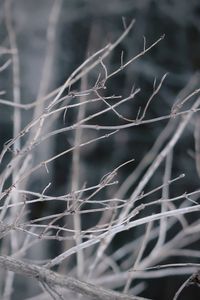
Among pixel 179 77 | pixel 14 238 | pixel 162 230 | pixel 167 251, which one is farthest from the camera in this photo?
pixel 179 77

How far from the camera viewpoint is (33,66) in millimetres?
4996

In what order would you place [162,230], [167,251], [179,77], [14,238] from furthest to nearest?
[179,77], [167,251], [14,238], [162,230]

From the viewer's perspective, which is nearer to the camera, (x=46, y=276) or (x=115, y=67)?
(x=46, y=276)

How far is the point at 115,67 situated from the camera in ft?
15.9

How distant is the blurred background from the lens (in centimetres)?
482

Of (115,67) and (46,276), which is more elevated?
(115,67)

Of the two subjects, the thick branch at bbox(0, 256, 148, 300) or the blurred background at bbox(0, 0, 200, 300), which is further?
the blurred background at bbox(0, 0, 200, 300)

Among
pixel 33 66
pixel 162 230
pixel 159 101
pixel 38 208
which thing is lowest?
pixel 38 208

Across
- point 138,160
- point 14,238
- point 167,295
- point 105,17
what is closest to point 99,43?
point 105,17

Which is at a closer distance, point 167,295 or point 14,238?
point 14,238

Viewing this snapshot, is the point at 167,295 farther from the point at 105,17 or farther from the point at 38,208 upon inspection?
the point at 105,17

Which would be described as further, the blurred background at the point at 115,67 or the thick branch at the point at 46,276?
the blurred background at the point at 115,67

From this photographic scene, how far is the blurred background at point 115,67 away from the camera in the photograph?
482 centimetres

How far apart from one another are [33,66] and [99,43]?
54cm
